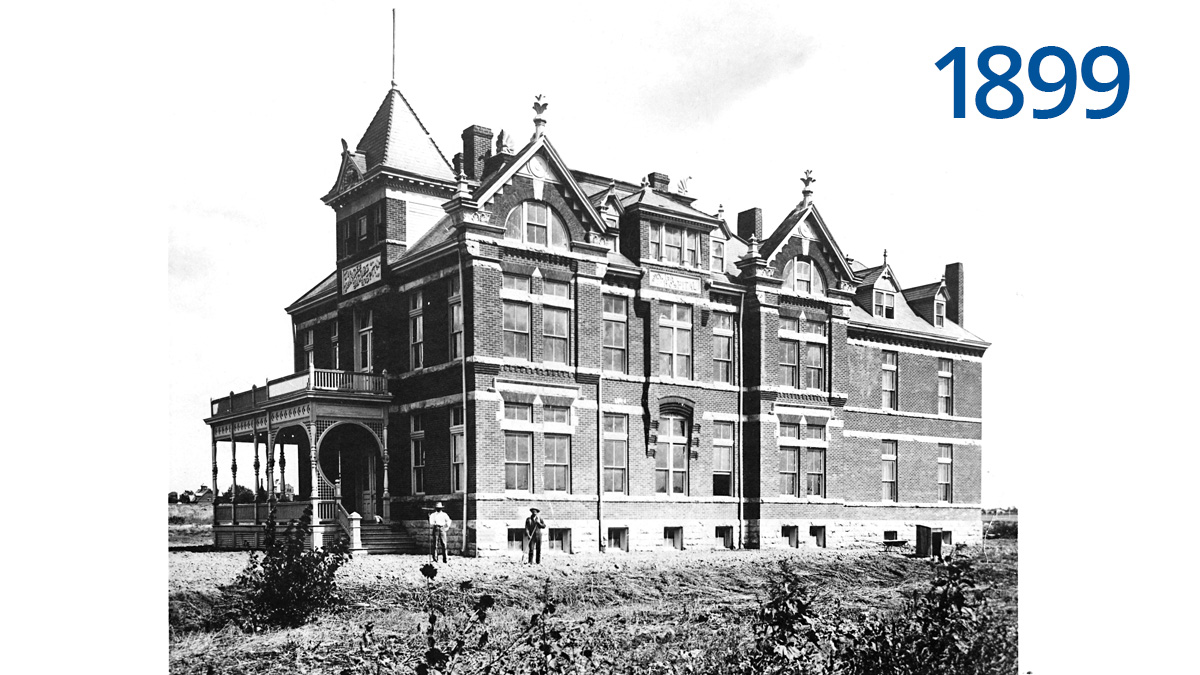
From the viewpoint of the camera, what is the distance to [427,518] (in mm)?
11531

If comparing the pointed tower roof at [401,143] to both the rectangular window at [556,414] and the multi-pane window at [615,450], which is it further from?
the multi-pane window at [615,450]

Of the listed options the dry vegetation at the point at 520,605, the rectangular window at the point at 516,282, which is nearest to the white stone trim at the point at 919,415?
the dry vegetation at the point at 520,605

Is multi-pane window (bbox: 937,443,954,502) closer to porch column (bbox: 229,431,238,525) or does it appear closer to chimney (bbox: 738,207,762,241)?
chimney (bbox: 738,207,762,241)

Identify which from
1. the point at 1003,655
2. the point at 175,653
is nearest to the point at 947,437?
the point at 1003,655

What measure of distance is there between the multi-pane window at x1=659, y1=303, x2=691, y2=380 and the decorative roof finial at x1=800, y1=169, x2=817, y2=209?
1.85 meters

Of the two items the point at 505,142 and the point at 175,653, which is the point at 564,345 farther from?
the point at 175,653

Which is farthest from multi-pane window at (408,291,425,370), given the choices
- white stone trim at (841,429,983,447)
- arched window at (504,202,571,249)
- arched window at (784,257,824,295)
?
white stone trim at (841,429,983,447)

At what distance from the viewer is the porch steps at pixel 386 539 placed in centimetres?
1141

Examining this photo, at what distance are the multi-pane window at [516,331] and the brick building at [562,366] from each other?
0.02 meters

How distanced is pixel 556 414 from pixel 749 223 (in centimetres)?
300

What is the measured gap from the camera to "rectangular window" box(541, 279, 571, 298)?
11.9 meters

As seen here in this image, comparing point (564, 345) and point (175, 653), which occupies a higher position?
point (564, 345)

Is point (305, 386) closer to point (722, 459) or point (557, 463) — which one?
point (557, 463)

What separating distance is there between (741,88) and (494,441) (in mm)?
4430
